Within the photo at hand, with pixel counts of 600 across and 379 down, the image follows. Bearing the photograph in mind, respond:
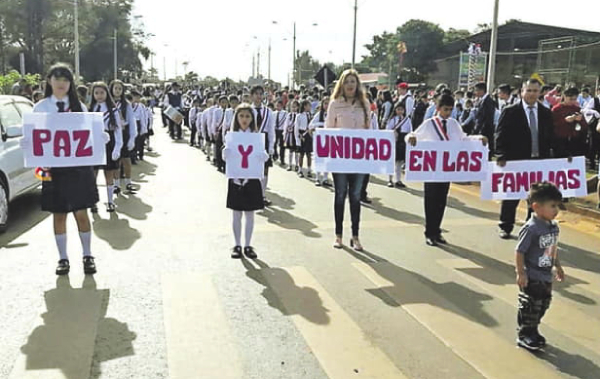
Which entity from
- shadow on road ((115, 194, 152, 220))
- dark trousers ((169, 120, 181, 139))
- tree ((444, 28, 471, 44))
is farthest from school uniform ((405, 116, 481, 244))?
tree ((444, 28, 471, 44))

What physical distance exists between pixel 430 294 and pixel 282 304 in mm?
1479

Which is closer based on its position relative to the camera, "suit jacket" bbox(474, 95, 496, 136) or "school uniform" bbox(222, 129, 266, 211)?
"school uniform" bbox(222, 129, 266, 211)

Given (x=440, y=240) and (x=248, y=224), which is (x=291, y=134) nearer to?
(x=440, y=240)

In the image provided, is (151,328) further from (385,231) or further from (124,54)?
(124,54)

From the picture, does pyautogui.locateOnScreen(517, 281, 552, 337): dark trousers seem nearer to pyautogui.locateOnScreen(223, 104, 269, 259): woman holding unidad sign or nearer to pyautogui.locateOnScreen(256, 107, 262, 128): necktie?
pyautogui.locateOnScreen(223, 104, 269, 259): woman holding unidad sign

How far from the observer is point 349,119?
7.41m

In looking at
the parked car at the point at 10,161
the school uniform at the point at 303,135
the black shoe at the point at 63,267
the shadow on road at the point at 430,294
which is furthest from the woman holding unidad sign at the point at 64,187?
the school uniform at the point at 303,135

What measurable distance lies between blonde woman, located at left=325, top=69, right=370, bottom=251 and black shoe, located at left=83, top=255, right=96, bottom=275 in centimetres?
291

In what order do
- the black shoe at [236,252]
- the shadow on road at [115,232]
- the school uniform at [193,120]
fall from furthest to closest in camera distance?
the school uniform at [193,120], the shadow on road at [115,232], the black shoe at [236,252]

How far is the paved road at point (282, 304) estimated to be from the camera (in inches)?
169

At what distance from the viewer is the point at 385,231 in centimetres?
858

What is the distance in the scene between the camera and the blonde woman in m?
7.25

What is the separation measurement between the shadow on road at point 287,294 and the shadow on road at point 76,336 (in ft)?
4.57

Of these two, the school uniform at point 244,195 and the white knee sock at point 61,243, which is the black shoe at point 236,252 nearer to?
the school uniform at point 244,195
